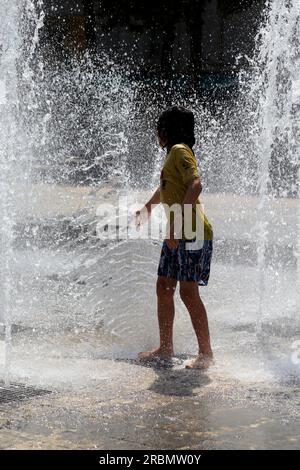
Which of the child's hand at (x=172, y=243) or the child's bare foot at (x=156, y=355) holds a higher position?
the child's hand at (x=172, y=243)

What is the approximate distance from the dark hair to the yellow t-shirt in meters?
0.07

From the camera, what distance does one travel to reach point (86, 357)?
5160 mm

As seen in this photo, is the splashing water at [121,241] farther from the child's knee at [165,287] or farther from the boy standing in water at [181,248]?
the child's knee at [165,287]

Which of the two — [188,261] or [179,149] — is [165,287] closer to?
[188,261]

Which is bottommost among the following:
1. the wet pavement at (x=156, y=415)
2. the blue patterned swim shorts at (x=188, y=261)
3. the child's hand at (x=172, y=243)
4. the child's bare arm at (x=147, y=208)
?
the wet pavement at (x=156, y=415)

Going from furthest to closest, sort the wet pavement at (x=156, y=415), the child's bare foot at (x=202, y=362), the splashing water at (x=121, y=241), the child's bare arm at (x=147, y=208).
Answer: the splashing water at (x=121, y=241) < the child's bare arm at (x=147, y=208) < the child's bare foot at (x=202, y=362) < the wet pavement at (x=156, y=415)

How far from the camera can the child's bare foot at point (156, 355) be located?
5094 mm

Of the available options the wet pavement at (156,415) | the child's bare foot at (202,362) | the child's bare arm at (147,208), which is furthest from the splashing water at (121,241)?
the child's bare arm at (147,208)

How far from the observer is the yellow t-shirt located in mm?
4922

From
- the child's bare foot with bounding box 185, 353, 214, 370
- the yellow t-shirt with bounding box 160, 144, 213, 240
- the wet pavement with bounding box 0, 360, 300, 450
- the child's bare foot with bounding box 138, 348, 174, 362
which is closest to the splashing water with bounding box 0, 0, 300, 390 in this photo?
the child's bare foot with bounding box 185, 353, 214, 370

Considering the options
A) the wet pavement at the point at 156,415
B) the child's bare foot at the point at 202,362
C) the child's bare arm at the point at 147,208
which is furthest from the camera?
the child's bare arm at the point at 147,208

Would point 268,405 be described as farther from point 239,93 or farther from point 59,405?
point 239,93

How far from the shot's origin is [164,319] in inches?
201
